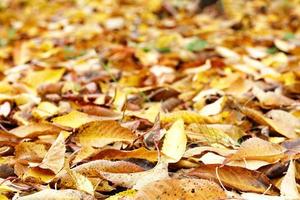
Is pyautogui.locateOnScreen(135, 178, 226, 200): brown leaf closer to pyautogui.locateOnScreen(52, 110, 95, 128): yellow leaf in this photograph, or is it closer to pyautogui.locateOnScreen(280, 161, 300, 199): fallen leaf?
pyautogui.locateOnScreen(280, 161, 300, 199): fallen leaf

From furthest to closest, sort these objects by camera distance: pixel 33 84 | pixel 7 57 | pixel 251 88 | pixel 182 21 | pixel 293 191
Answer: pixel 182 21 → pixel 7 57 → pixel 33 84 → pixel 251 88 → pixel 293 191

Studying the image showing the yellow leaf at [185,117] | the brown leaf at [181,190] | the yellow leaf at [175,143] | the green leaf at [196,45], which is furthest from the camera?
the green leaf at [196,45]

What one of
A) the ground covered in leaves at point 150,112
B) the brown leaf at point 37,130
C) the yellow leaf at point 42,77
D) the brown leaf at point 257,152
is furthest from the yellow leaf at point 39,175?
the yellow leaf at point 42,77

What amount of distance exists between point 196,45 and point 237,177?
1.63 meters

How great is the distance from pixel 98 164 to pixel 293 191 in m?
0.41

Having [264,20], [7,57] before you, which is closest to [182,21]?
[264,20]

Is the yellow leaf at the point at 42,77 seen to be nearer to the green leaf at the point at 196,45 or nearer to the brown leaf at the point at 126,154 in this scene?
the green leaf at the point at 196,45

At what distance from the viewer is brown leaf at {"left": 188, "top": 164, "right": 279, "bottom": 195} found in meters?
1.12

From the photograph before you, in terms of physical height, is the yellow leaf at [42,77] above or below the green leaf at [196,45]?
above

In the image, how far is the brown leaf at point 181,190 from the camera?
3.29 ft

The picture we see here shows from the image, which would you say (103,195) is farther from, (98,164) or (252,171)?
(252,171)

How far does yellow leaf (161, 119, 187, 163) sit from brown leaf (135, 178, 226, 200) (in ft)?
0.57

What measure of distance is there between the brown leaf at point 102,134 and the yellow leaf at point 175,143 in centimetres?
9

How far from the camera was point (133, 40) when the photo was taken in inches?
116
